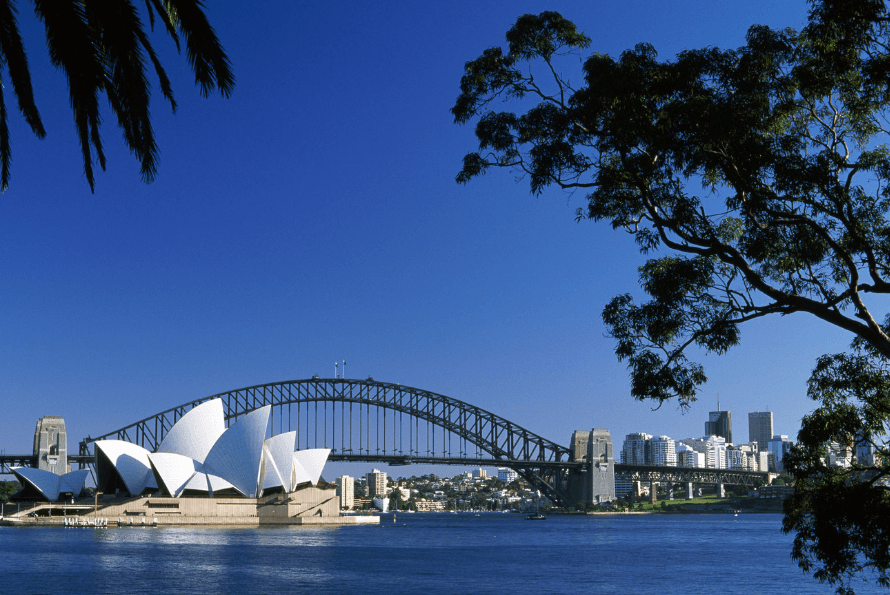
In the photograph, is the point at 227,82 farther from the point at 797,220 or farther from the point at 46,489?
the point at 46,489

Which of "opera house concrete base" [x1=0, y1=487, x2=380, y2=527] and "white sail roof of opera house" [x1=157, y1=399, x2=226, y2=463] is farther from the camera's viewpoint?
"white sail roof of opera house" [x1=157, y1=399, x2=226, y2=463]

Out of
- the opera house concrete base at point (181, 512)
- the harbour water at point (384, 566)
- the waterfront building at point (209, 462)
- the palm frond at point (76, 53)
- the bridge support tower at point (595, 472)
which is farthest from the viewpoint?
the bridge support tower at point (595, 472)

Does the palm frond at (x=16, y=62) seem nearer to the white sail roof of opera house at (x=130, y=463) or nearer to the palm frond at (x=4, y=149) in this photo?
the palm frond at (x=4, y=149)

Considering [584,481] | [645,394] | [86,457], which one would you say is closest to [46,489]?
[86,457]

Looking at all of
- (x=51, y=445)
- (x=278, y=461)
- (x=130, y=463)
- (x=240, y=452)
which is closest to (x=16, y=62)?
(x=240, y=452)

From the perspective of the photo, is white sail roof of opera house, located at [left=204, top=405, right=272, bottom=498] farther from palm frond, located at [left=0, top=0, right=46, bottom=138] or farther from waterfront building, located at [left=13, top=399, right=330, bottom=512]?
palm frond, located at [left=0, top=0, right=46, bottom=138]

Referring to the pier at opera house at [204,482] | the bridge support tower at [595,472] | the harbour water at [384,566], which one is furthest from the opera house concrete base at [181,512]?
the bridge support tower at [595,472]

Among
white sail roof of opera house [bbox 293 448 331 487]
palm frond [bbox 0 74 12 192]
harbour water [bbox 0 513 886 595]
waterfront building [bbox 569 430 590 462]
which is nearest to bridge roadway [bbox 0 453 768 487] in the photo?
waterfront building [bbox 569 430 590 462]
